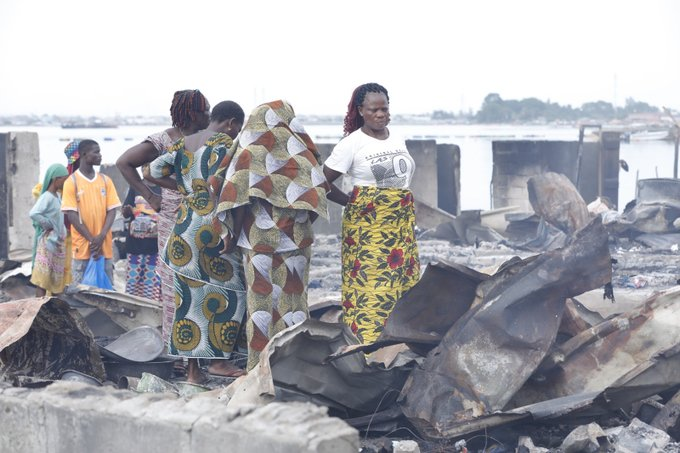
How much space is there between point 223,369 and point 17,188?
731 cm

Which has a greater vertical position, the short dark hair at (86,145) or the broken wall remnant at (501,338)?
the short dark hair at (86,145)

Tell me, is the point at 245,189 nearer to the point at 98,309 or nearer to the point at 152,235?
the point at 98,309

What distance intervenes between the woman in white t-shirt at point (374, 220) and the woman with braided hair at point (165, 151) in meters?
0.88

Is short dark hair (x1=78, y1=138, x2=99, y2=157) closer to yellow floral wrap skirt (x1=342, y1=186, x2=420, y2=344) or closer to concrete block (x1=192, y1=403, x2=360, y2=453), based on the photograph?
yellow floral wrap skirt (x1=342, y1=186, x2=420, y2=344)

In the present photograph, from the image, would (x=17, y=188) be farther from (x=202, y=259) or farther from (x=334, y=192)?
(x=334, y=192)

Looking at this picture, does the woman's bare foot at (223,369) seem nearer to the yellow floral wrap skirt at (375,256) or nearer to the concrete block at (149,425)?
the yellow floral wrap skirt at (375,256)

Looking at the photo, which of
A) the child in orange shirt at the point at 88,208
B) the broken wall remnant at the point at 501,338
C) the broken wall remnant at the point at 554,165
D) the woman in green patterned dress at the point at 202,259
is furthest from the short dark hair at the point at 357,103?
the broken wall remnant at the point at 554,165

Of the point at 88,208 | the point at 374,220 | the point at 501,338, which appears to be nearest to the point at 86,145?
the point at 88,208

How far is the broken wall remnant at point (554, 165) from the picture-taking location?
15250 mm

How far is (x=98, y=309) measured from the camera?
710cm

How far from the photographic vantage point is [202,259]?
19.3 ft

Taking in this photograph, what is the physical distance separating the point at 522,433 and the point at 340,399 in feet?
2.86

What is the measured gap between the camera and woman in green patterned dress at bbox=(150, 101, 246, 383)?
5.86 meters

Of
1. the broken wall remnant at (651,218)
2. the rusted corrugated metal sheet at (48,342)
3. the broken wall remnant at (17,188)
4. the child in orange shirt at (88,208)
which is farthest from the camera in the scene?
Answer: the broken wall remnant at (651,218)
